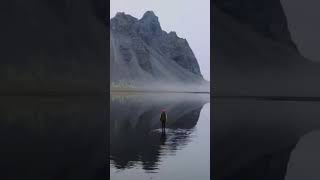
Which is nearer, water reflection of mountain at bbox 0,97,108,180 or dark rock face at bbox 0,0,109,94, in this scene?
water reflection of mountain at bbox 0,97,108,180

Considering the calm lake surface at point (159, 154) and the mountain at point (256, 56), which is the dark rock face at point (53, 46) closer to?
the mountain at point (256, 56)

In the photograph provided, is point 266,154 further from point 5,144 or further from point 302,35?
point 302,35

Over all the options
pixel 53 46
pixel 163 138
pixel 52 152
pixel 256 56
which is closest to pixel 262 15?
pixel 256 56

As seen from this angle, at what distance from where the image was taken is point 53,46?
194ft

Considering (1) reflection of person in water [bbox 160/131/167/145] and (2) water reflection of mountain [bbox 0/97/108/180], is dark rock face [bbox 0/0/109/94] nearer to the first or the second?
(2) water reflection of mountain [bbox 0/97/108/180]

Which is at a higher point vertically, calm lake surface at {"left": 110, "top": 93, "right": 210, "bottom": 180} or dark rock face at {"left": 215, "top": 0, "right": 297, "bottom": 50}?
dark rock face at {"left": 215, "top": 0, "right": 297, "bottom": 50}

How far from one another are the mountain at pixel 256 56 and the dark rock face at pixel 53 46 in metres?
16.2

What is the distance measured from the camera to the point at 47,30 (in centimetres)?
5841

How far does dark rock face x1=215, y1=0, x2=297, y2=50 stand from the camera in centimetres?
6350

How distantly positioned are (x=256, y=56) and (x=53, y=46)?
26746mm

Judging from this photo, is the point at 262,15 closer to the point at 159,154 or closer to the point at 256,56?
the point at 256,56

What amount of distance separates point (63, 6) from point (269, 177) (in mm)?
51431

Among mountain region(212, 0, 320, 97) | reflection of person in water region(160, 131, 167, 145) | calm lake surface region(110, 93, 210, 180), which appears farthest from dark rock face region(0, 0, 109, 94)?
reflection of person in water region(160, 131, 167, 145)

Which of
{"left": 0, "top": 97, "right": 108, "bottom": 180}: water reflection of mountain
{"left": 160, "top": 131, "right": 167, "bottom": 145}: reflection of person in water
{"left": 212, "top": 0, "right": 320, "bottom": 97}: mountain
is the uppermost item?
{"left": 212, "top": 0, "right": 320, "bottom": 97}: mountain
